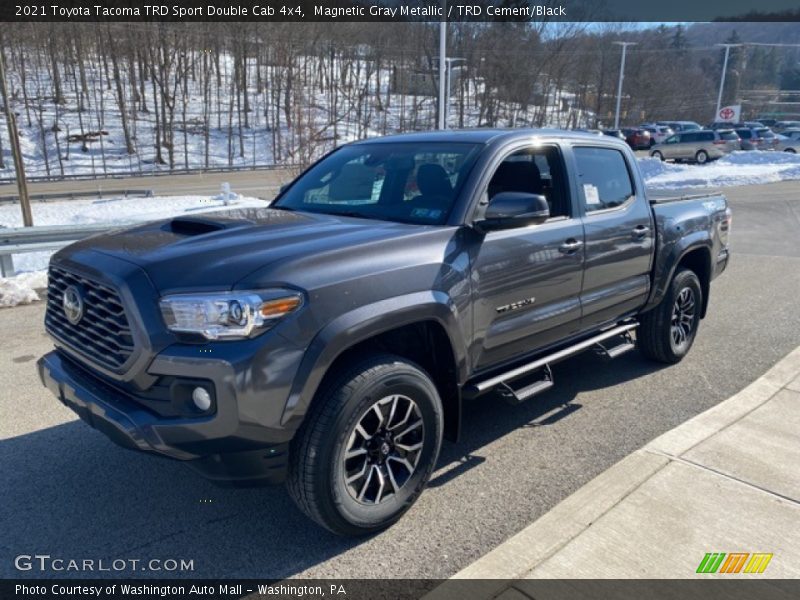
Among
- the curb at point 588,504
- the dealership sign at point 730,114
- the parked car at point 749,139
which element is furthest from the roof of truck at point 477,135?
the dealership sign at point 730,114

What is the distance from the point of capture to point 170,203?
60.0 feet

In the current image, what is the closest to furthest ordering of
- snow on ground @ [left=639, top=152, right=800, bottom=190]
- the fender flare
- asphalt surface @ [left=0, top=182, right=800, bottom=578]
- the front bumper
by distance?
1. the front bumper
2. asphalt surface @ [left=0, top=182, right=800, bottom=578]
3. the fender flare
4. snow on ground @ [left=639, top=152, right=800, bottom=190]

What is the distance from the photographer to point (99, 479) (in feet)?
11.7

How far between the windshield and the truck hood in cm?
23

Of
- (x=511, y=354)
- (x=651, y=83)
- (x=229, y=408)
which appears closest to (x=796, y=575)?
(x=511, y=354)

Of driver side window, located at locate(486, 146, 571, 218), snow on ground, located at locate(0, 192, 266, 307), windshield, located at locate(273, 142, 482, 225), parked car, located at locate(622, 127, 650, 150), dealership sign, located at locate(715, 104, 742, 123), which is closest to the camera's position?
windshield, located at locate(273, 142, 482, 225)

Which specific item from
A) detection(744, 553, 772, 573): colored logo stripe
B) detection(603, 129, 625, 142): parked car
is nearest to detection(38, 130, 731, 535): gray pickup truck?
detection(603, 129, 625, 142): parked car

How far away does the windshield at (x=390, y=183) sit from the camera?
11.9ft

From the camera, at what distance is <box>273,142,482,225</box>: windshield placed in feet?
11.9

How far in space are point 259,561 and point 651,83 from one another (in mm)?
82485

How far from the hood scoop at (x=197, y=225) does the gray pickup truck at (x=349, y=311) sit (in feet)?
0.04

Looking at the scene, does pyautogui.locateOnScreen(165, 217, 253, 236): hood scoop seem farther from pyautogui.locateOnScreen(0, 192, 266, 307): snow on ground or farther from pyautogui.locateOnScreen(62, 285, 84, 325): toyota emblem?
pyautogui.locateOnScreen(0, 192, 266, 307): snow on ground

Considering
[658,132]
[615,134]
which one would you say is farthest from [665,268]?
[658,132]

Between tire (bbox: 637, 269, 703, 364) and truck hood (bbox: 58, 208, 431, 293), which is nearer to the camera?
truck hood (bbox: 58, 208, 431, 293)
